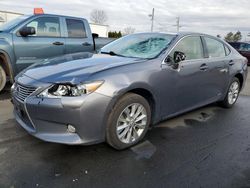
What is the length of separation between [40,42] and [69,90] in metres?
3.37

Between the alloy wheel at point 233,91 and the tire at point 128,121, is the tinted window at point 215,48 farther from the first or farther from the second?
the tire at point 128,121

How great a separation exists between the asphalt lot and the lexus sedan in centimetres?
28

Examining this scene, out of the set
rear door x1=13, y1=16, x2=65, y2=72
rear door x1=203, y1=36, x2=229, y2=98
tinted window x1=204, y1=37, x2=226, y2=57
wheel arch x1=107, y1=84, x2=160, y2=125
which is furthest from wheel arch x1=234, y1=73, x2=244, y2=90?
rear door x1=13, y1=16, x2=65, y2=72

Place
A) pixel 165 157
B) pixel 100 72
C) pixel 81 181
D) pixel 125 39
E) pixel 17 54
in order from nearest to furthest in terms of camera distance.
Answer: pixel 81 181 → pixel 100 72 → pixel 165 157 → pixel 125 39 → pixel 17 54

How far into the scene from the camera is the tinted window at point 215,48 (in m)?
4.31

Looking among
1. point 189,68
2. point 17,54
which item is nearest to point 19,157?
point 189,68

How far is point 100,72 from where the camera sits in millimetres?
2740

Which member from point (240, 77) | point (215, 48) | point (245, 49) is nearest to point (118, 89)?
point (215, 48)

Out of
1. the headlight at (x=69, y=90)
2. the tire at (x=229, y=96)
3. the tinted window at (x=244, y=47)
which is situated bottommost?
the tire at (x=229, y=96)

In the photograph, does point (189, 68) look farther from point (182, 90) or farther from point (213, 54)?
point (213, 54)

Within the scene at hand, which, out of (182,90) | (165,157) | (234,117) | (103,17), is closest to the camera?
(165,157)

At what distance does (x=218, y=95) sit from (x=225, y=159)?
1905 mm

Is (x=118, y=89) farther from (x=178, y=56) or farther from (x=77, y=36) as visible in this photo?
(x=77, y=36)

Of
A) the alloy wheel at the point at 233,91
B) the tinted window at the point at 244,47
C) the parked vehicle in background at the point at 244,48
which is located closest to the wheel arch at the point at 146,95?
the alloy wheel at the point at 233,91
